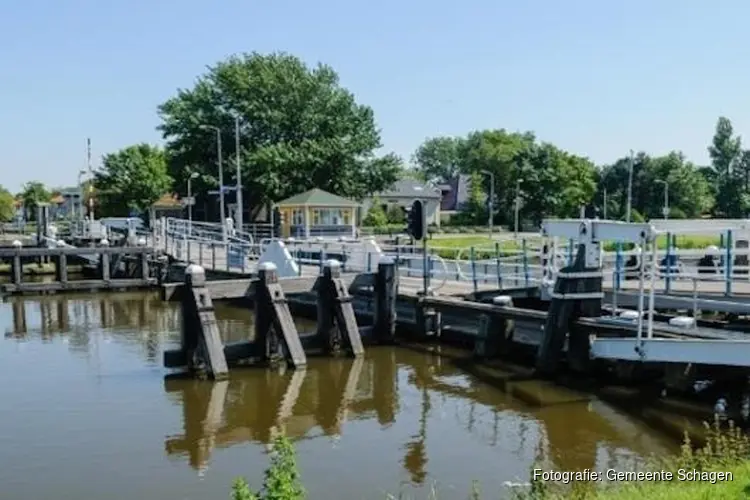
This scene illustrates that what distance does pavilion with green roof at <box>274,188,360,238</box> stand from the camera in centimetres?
4897

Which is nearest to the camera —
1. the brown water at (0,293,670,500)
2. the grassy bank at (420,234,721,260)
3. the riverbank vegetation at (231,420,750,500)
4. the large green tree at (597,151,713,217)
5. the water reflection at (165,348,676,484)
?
the riverbank vegetation at (231,420,750,500)

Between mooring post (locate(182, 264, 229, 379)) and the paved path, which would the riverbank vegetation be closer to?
the paved path

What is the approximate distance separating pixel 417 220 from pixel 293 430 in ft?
22.1

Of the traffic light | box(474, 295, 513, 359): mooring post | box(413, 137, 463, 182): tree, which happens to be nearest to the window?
the traffic light

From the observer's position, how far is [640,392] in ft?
43.3

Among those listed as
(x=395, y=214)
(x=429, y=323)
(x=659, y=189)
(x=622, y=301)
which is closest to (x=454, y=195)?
(x=395, y=214)

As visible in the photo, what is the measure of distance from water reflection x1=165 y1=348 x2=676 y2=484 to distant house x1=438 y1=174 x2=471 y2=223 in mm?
81622

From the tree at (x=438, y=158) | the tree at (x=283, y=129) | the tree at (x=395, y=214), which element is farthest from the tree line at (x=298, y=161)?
the tree at (x=438, y=158)

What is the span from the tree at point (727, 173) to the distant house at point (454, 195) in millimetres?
28054

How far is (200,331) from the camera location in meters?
15.1

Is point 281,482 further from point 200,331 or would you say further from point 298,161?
point 298,161

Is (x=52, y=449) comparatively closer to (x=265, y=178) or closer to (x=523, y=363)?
(x=523, y=363)

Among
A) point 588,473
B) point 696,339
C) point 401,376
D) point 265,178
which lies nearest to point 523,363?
point 401,376

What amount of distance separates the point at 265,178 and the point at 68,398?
42040 millimetres
